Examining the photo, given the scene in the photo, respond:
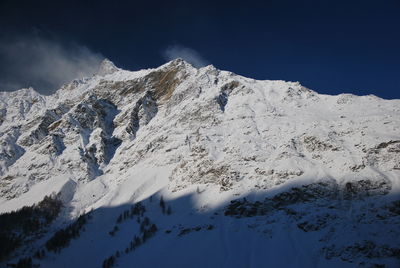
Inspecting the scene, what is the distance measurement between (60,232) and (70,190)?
36.5m

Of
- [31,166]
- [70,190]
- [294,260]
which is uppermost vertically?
[31,166]

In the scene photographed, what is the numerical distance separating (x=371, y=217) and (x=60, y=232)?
3994 inches

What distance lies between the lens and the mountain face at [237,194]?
10050 centimetres

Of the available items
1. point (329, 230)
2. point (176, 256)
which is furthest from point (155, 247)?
point (329, 230)

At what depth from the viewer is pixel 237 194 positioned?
12638 centimetres

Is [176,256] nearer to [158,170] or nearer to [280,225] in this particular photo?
[280,225]

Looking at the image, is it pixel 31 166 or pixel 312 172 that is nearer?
pixel 312 172

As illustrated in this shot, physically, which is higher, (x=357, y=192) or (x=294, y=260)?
(x=357, y=192)

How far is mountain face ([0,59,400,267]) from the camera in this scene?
330ft

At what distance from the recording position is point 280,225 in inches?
4247

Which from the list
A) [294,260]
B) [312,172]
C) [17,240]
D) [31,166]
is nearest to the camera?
[294,260]

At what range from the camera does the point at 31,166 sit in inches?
7830

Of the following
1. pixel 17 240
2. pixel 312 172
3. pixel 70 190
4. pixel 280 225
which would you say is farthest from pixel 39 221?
pixel 312 172

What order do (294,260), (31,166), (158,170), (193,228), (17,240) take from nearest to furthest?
(294,260), (193,228), (17,240), (158,170), (31,166)
